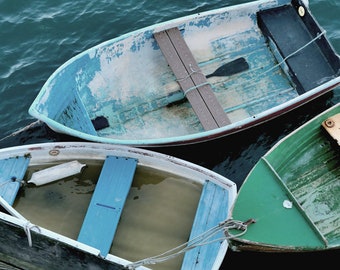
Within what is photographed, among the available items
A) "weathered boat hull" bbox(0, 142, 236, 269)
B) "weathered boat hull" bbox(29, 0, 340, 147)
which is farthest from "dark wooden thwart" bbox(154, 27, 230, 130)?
"weathered boat hull" bbox(0, 142, 236, 269)

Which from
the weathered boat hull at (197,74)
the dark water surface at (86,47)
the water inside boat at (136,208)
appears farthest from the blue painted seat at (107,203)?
the dark water surface at (86,47)

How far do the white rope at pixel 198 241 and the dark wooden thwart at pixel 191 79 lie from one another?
2.81m

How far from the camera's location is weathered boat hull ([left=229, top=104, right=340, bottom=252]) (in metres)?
8.73

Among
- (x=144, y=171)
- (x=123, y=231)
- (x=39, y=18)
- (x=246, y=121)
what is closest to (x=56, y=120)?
(x=144, y=171)

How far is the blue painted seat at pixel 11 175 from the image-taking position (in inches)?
388

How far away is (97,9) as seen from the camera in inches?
598

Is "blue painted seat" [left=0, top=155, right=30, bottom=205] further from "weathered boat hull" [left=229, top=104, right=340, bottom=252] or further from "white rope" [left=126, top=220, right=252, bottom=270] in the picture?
"weathered boat hull" [left=229, top=104, right=340, bottom=252]

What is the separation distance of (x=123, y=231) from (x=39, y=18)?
7.80 m

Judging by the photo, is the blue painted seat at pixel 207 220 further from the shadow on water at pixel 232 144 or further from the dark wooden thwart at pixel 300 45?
the dark wooden thwart at pixel 300 45

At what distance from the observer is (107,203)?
9.84m

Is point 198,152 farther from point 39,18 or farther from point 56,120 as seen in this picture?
point 39,18

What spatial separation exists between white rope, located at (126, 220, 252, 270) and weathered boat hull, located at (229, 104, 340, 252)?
118 mm

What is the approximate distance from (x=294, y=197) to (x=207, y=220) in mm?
1682

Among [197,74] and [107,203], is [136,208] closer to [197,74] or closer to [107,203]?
[107,203]
